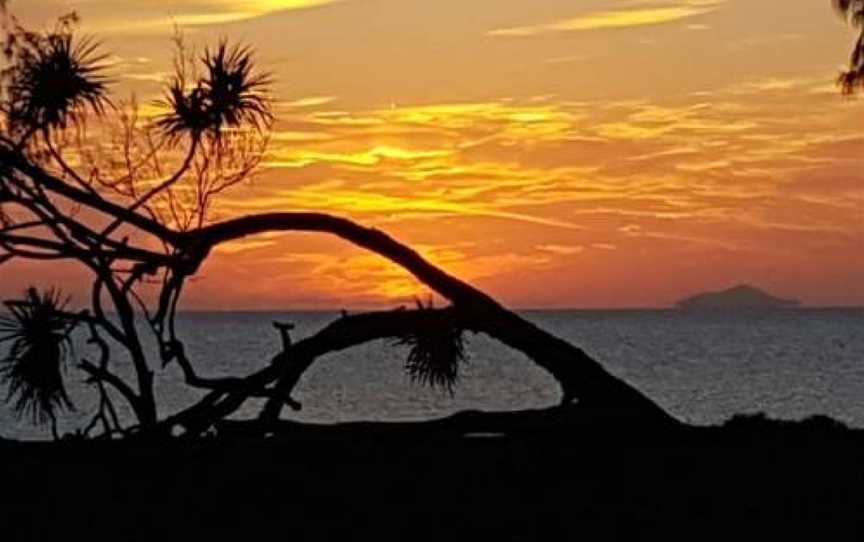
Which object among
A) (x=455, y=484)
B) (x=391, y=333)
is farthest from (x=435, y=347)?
(x=455, y=484)

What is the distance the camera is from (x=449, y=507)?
11.9m

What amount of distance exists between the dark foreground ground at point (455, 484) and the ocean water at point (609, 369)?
19.2m

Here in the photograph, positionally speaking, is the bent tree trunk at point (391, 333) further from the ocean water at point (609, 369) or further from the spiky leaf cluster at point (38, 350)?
the ocean water at point (609, 369)

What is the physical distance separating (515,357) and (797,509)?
3891 inches

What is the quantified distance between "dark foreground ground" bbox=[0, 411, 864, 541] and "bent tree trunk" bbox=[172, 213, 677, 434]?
0.81 m

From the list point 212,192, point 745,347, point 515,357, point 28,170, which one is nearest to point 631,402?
point 212,192

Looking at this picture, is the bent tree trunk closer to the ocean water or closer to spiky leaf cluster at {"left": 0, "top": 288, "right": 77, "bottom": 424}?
spiky leaf cluster at {"left": 0, "top": 288, "right": 77, "bottom": 424}

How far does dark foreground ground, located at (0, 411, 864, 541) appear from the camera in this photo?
38.0 ft

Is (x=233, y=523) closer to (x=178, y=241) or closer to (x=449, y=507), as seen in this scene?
(x=449, y=507)

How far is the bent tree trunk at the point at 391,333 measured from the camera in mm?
14172

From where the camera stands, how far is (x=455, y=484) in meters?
12.3

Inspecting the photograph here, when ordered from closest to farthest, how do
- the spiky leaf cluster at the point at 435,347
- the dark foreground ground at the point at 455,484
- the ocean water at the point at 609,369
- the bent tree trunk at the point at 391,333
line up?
the dark foreground ground at the point at 455,484, the bent tree trunk at the point at 391,333, the spiky leaf cluster at the point at 435,347, the ocean water at the point at 609,369

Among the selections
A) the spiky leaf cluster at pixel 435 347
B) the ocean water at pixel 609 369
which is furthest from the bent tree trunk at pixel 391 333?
the ocean water at pixel 609 369

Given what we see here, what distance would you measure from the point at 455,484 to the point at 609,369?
3099 inches
